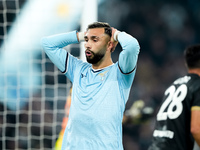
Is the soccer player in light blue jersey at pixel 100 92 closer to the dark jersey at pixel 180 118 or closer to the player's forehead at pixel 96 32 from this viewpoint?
the player's forehead at pixel 96 32

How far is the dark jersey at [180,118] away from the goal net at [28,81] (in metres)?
3.73

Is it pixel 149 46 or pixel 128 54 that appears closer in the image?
pixel 128 54

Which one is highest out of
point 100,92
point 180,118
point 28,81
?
point 100,92

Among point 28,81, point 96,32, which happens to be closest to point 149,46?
point 28,81

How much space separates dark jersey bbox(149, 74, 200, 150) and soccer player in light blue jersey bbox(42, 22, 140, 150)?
29 centimetres

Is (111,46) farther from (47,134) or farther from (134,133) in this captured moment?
(134,133)

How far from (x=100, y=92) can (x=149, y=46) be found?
5636 mm

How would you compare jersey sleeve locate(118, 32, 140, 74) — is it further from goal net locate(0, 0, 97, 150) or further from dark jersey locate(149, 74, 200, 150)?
goal net locate(0, 0, 97, 150)

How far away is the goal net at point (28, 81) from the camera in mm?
6316

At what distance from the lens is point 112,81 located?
2.56 metres

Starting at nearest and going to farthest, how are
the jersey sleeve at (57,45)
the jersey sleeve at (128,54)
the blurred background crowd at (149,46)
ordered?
the jersey sleeve at (128,54), the jersey sleeve at (57,45), the blurred background crowd at (149,46)

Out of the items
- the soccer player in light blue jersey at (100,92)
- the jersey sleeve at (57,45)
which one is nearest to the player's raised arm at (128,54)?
the soccer player in light blue jersey at (100,92)

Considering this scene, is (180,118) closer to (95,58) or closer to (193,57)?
(193,57)

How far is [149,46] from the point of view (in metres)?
8.02
